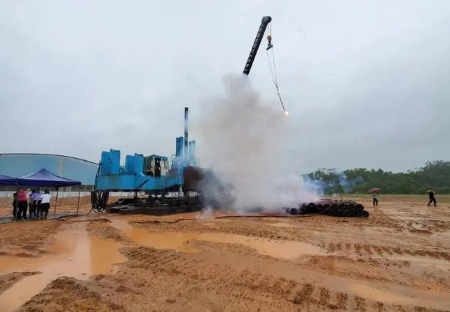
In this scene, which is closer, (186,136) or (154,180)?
(154,180)

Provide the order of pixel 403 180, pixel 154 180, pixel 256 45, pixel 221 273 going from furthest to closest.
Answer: pixel 403 180
pixel 256 45
pixel 154 180
pixel 221 273

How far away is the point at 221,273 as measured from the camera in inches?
224

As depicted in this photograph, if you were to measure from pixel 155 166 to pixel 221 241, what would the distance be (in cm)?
1340

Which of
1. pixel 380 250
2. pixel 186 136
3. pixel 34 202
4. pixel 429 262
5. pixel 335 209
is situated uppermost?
pixel 186 136

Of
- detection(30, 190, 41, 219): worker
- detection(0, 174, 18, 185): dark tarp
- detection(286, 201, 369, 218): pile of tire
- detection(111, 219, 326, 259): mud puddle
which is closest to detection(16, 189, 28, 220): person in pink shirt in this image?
detection(0, 174, 18, 185): dark tarp

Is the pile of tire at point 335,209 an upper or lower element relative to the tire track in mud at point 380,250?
upper

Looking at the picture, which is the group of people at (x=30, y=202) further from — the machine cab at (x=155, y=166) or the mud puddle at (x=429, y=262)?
the mud puddle at (x=429, y=262)

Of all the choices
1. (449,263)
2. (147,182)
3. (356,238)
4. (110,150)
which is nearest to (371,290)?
(449,263)

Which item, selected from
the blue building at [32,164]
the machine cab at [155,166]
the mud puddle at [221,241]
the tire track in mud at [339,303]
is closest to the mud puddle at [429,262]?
the mud puddle at [221,241]

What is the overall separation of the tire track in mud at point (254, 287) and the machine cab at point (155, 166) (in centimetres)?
1492

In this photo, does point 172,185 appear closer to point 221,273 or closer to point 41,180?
point 41,180

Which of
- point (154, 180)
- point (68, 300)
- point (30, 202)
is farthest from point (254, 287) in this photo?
point (154, 180)

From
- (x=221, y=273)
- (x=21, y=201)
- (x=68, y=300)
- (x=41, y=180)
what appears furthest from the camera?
(x=41, y=180)

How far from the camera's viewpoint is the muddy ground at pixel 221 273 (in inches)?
169
